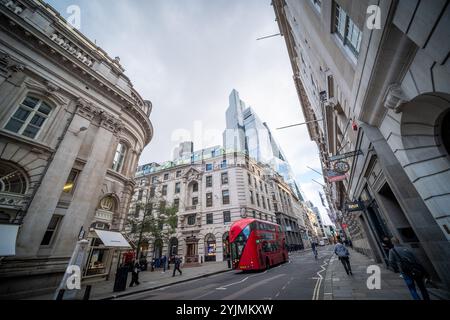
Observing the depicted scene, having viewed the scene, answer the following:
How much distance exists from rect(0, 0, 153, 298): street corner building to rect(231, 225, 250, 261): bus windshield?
32.6ft

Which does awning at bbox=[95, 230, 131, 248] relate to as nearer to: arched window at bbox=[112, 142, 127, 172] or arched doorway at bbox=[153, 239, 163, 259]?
arched window at bbox=[112, 142, 127, 172]

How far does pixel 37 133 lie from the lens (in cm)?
1116

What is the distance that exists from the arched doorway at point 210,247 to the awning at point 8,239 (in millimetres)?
23869

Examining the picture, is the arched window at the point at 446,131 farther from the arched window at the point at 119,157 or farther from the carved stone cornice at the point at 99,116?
the arched window at the point at 119,157

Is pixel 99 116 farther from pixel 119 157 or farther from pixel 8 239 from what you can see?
pixel 8 239

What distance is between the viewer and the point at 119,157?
16781mm

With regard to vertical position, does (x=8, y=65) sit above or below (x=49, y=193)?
above

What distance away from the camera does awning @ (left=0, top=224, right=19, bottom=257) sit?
7.88m

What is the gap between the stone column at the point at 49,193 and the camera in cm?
945

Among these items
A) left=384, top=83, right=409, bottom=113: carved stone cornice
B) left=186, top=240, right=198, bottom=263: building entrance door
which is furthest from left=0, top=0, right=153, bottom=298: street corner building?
left=186, top=240, right=198, bottom=263: building entrance door

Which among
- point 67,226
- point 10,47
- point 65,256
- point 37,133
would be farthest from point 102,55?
point 65,256

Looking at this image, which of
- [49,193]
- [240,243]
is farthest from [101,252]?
[240,243]

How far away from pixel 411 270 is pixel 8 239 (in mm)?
15040
